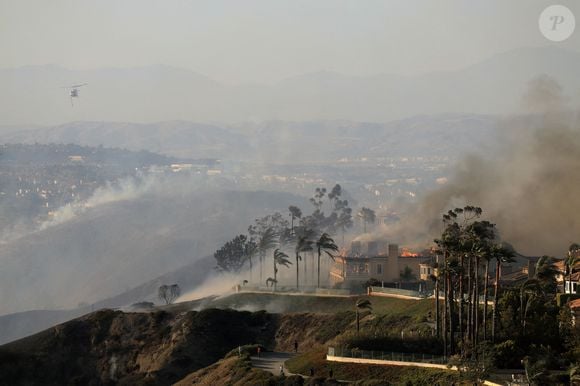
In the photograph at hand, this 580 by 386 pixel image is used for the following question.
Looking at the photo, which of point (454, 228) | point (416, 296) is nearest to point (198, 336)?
point (416, 296)

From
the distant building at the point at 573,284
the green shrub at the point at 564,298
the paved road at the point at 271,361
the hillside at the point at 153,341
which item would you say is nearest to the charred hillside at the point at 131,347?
the hillside at the point at 153,341

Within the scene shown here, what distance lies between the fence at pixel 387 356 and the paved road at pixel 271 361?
4891 millimetres

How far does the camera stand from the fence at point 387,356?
358 ft

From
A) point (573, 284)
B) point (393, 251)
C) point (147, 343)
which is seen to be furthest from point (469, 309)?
point (393, 251)

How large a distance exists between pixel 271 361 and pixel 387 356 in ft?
67.3

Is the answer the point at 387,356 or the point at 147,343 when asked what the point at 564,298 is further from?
the point at 147,343

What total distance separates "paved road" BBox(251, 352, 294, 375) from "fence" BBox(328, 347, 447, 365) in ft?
16.0

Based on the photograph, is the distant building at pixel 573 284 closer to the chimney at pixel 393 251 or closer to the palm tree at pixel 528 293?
the palm tree at pixel 528 293

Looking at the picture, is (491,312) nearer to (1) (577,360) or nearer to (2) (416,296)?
(1) (577,360)

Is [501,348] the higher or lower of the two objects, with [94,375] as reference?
higher

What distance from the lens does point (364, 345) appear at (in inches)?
4611

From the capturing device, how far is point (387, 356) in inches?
4441

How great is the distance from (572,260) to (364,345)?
22.1 m

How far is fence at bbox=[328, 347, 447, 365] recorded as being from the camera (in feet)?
358
